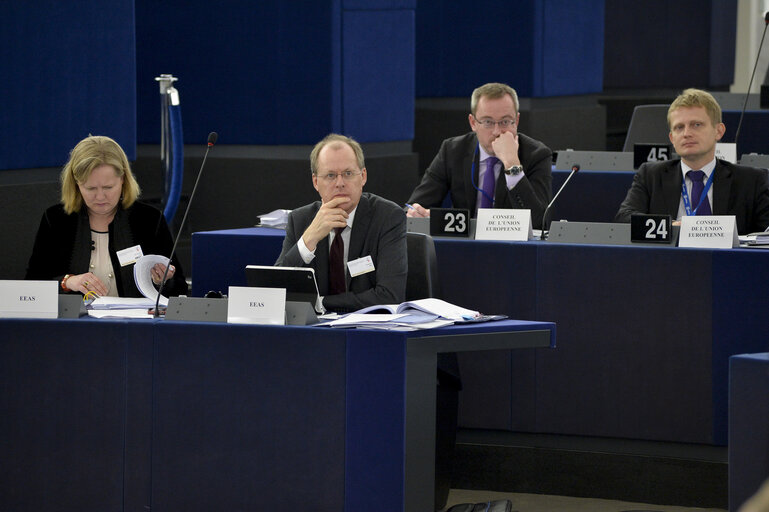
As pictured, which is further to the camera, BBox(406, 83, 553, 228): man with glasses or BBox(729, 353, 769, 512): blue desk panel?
BBox(406, 83, 553, 228): man with glasses

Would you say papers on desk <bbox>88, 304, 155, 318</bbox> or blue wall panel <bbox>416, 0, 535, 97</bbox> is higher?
blue wall panel <bbox>416, 0, 535, 97</bbox>

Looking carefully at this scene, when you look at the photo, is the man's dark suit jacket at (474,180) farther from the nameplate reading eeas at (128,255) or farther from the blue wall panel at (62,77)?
the nameplate reading eeas at (128,255)

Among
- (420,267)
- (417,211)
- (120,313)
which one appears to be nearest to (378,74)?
(417,211)

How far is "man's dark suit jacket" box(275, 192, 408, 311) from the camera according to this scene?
3557 mm

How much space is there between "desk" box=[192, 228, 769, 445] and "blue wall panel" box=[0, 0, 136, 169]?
1691 millimetres

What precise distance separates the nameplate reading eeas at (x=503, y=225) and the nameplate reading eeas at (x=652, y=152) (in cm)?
164

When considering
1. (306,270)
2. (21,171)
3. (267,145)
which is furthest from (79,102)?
(306,270)

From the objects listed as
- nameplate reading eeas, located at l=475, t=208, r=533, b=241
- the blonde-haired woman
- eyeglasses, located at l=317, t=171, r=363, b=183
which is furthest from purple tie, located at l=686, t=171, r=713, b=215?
the blonde-haired woman

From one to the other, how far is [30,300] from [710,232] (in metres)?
1.99

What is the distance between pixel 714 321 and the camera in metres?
3.83

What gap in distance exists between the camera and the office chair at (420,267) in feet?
12.4

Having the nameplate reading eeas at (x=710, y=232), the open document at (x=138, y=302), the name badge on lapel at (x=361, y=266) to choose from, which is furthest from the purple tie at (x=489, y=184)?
the open document at (x=138, y=302)

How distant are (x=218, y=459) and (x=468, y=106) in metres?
6.31

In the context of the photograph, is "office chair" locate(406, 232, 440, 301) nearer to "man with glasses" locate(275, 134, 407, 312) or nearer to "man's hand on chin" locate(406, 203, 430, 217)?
"man with glasses" locate(275, 134, 407, 312)
